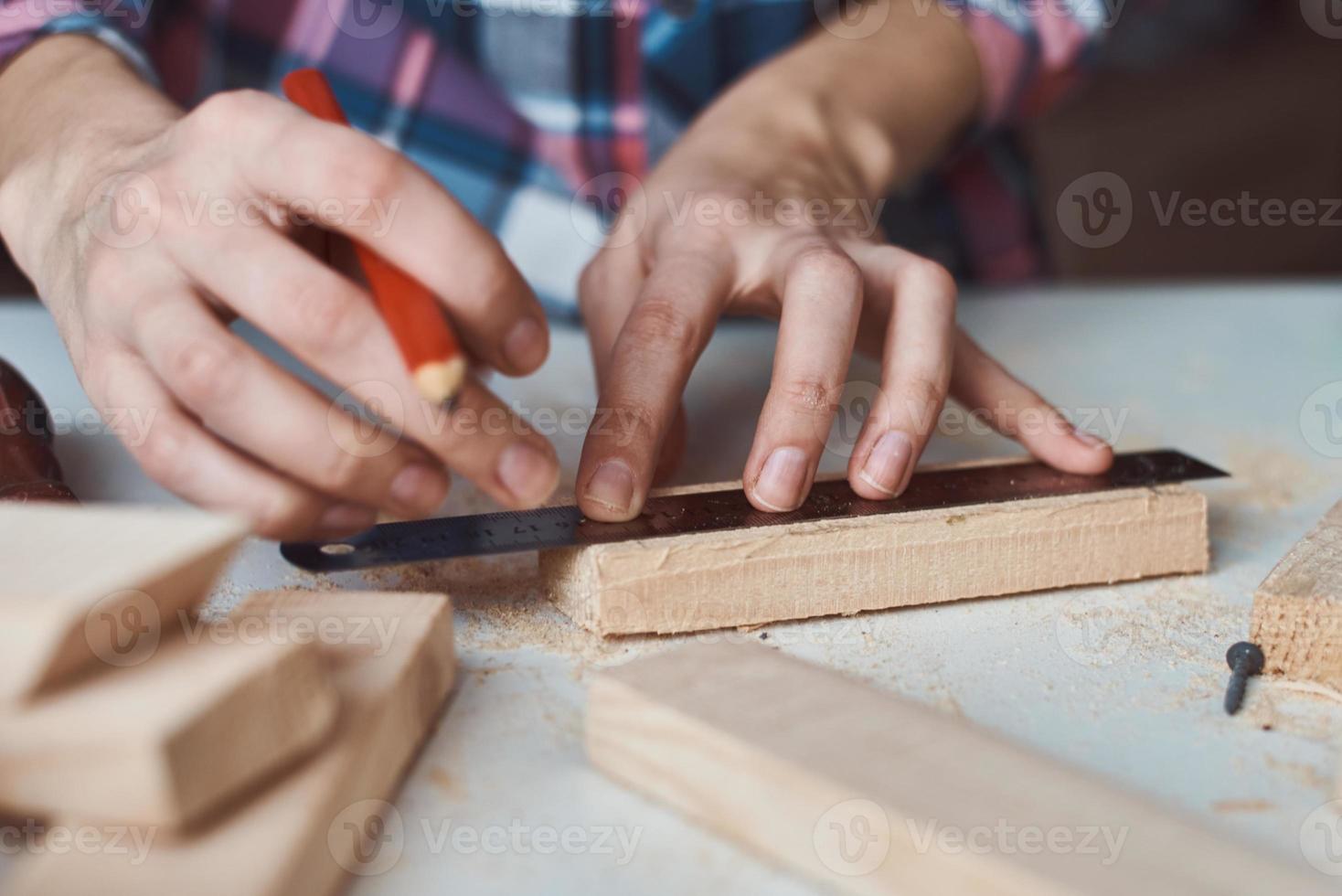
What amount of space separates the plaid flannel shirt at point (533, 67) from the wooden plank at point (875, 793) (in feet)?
3.71

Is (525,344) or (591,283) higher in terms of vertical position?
(525,344)

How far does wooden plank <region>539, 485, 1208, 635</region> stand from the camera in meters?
0.94

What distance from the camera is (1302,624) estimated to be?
0.88 m

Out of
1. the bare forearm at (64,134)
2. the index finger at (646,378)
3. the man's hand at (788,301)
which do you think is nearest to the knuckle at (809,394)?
the man's hand at (788,301)

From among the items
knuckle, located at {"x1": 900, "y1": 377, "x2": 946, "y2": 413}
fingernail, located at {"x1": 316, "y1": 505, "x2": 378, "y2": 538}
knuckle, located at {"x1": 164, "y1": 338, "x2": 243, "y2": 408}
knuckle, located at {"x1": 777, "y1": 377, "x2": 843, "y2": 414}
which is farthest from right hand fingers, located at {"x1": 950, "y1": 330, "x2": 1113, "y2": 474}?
knuckle, located at {"x1": 164, "y1": 338, "x2": 243, "y2": 408}

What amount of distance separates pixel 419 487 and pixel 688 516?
258 mm

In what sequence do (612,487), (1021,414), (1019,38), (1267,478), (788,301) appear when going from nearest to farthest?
(612,487)
(788,301)
(1021,414)
(1267,478)
(1019,38)

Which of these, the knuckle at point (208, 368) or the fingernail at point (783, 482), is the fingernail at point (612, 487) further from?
the knuckle at point (208, 368)

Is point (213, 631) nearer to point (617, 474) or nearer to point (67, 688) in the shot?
point (67, 688)

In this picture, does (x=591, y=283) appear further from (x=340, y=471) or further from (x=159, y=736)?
(x=159, y=736)

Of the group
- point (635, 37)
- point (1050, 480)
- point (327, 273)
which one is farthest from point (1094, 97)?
point (327, 273)

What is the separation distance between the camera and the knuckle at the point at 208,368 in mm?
820

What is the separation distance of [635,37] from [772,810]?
1325 mm

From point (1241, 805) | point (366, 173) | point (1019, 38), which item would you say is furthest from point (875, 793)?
point (1019, 38)
